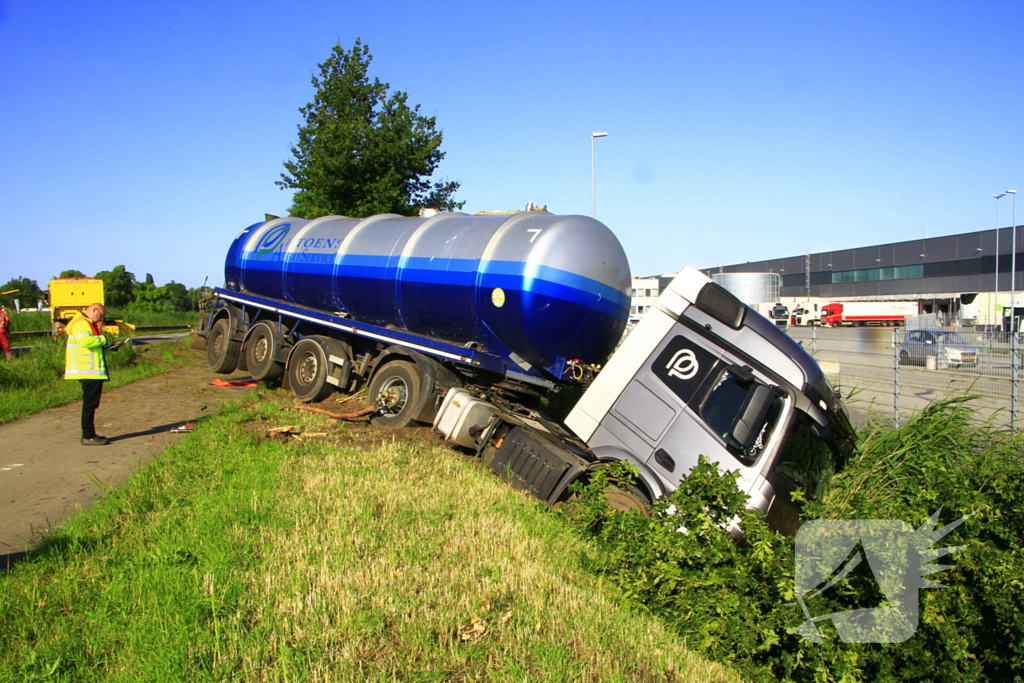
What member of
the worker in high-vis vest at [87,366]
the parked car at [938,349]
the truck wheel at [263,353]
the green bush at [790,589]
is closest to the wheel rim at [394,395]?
the worker in high-vis vest at [87,366]

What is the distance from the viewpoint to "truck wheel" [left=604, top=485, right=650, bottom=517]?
6.27 metres

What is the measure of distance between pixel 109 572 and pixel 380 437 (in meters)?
4.82

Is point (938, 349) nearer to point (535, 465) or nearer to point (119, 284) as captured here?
point (535, 465)

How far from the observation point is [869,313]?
4769 centimetres

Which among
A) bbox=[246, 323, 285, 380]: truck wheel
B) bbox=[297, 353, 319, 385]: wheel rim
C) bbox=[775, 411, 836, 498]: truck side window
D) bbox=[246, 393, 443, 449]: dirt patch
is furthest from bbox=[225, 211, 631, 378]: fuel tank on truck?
bbox=[775, 411, 836, 498]: truck side window

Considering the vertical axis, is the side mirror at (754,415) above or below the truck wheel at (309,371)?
above

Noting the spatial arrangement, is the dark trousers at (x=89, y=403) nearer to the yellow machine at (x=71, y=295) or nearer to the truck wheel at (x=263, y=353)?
the truck wheel at (x=263, y=353)

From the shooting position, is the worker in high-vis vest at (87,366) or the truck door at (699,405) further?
the worker in high-vis vest at (87,366)

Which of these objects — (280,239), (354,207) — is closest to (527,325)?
(280,239)

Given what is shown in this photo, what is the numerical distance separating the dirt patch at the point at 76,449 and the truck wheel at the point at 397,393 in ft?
8.54

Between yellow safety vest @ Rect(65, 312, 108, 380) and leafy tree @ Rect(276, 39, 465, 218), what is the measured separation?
12.9 meters

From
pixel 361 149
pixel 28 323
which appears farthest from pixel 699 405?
pixel 28 323

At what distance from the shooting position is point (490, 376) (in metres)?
9.23

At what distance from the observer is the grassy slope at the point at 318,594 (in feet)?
11.9
